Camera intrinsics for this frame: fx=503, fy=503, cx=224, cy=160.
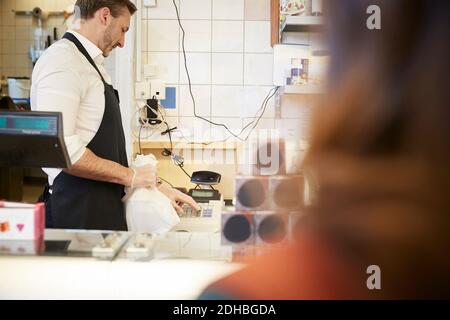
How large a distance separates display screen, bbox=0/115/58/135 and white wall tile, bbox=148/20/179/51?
5.72 ft

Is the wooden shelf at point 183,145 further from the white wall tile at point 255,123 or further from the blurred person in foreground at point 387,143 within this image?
the blurred person in foreground at point 387,143

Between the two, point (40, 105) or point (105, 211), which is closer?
point (40, 105)

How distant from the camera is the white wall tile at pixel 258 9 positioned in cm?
250

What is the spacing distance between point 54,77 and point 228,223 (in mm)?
772

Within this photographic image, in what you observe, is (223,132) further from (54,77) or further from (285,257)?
(285,257)

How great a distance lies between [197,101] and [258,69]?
1.14ft

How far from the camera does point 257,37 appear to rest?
2.52 m

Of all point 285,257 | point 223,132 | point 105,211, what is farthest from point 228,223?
point 223,132

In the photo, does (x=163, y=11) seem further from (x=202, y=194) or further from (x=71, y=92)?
(x=71, y=92)

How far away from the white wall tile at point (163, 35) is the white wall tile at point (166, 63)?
3cm

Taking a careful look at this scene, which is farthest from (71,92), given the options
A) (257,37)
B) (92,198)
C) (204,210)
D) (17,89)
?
(17,89)

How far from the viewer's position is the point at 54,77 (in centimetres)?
131

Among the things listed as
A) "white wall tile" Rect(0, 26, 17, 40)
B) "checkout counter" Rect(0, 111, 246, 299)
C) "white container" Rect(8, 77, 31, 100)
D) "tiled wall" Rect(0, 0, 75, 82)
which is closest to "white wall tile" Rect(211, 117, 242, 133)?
"checkout counter" Rect(0, 111, 246, 299)

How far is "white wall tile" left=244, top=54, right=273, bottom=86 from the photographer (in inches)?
99.6
